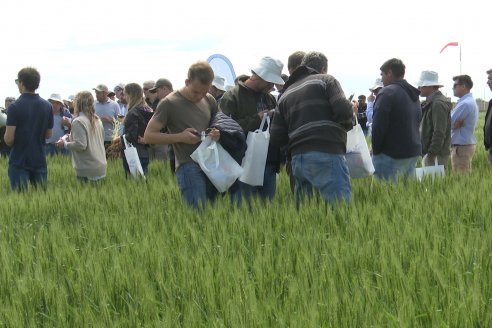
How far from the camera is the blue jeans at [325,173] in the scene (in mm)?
5148

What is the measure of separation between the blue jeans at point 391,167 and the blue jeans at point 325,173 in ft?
4.82

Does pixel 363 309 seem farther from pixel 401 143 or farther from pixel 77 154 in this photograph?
pixel 77 154

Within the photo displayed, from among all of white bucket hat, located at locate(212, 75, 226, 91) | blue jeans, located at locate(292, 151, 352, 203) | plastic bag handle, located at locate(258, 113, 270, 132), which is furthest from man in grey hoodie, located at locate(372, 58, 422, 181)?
white bucket hat, located at locate(212, 75, 226, 91)

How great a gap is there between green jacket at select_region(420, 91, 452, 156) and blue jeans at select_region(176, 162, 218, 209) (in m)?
3.24

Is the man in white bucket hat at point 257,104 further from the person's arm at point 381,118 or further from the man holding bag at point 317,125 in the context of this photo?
the person's arm at point 381,118

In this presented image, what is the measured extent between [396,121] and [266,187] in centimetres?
147

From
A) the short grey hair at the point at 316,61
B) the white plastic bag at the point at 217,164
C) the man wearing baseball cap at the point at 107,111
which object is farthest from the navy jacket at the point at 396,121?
the man wearing baseball cap at the point at 107,111

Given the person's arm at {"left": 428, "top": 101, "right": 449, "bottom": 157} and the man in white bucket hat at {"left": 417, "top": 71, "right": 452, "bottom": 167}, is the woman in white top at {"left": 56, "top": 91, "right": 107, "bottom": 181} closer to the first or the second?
the man in white bucket hat at {"left": 417, "top": 71, "right": 452, "bottom": 167}

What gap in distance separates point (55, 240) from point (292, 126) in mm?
1909

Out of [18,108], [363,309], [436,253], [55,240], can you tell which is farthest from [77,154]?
[363,309]

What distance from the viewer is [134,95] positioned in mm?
8062

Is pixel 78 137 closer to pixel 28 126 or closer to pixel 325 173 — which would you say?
pixel 28 126

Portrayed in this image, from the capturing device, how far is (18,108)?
7.14m

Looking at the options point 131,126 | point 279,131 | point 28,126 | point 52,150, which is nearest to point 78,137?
point 28,126
